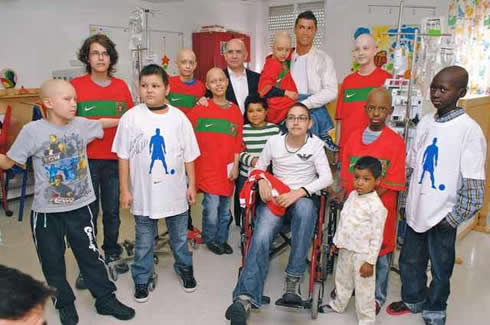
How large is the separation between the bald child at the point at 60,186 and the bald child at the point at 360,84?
1.54 m

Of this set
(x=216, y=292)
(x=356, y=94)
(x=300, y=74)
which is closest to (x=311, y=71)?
(x=300, y=74)

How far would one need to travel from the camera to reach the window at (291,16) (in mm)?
6453

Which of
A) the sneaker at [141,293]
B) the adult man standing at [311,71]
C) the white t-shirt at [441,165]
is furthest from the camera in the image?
the adult man standing at [311,71]

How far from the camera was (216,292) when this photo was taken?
237 centimetres

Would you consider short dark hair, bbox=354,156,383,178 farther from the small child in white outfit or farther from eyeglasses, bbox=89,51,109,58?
eyeglasses, bbox=89,51,109,58

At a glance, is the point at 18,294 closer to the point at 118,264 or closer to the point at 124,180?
the point at 124,180

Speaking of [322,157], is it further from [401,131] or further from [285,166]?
[401,131]

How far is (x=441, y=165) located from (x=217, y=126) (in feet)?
4.47

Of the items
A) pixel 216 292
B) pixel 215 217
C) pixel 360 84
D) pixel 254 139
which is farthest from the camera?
pixel 215 217

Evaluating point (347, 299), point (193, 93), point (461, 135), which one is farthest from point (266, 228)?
point (193, 93)

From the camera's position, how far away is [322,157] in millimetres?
2223

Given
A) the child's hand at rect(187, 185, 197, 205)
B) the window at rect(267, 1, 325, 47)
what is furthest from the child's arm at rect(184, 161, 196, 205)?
the window at rect(267, 1, 325, 47)

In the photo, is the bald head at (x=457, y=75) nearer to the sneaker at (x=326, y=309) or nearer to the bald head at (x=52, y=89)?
the sneaker at (x=326, y=309)

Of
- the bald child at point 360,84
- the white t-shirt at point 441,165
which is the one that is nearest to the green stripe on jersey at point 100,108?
the bald child at point 360,84
